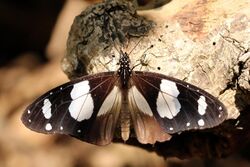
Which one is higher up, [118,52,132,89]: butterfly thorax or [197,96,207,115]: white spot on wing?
[118,52,132,89]: butterfly thorax

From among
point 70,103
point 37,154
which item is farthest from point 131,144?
point 70,103

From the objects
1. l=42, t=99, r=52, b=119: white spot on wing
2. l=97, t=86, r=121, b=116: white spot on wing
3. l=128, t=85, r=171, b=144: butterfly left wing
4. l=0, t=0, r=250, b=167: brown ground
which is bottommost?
l=0, t=0, r=250, b=167: brown ground

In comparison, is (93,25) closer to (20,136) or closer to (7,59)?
(20,136)

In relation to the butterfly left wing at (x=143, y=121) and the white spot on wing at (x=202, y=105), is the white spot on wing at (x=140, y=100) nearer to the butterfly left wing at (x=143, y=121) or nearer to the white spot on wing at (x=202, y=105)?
the butterfly left wing at (x=143, y=121)

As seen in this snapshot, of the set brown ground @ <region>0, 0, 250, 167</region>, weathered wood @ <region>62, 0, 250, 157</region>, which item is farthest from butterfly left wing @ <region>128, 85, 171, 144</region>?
brown ground @ <region>0, 0, 250, 167</region>

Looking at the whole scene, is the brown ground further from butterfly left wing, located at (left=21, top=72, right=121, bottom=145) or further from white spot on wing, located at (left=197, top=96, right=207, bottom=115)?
white spot on wing, located at (left=197, top=96, right=207, bottom=115)

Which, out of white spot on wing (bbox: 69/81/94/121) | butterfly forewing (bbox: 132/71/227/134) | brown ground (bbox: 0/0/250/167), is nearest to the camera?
butterfly forewing (bbox: 132/71/227/134)

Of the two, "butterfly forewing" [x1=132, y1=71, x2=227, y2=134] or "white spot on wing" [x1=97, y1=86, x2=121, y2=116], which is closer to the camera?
"butterfly forewing" [x1=132, y1=71, x2=227, y2=134]

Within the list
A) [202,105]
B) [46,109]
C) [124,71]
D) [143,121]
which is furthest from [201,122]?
[46,109]

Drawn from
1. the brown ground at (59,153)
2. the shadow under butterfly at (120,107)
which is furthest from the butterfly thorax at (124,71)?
the brown ground at (59,153)
